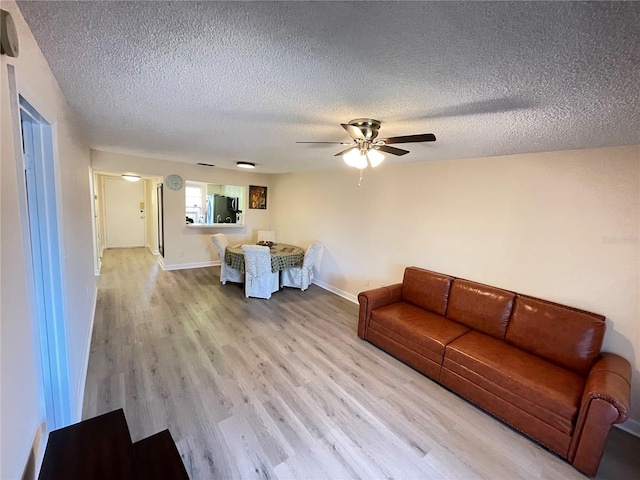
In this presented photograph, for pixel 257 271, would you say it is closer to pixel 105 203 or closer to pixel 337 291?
pixel 337 291

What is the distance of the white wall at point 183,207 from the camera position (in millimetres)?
4773

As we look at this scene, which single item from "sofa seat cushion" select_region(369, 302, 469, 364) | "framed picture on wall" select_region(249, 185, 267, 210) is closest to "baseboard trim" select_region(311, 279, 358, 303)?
"sofa seat cushion" select_region(369, 302, 469, 364)

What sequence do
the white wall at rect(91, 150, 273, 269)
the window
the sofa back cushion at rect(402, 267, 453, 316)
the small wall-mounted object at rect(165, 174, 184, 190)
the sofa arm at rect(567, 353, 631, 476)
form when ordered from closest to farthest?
the sofa arm at rect(567, 353, 631, 476) < the sofa back cushion at rect(402, 267, 453, 316) < the white wall at rect(91, 150, 273, 269) < the small wall-mounted object at rect(165, 174, 184, 190) < the window

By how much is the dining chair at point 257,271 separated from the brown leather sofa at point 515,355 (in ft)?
5.86

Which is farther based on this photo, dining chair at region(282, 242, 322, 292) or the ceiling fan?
dining chair at region(282, 242, 322, 292)

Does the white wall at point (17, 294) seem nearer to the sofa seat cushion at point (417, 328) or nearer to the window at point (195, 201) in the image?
the sofa seat cushion at point (417, 328)

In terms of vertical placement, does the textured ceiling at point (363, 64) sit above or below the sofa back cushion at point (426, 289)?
above

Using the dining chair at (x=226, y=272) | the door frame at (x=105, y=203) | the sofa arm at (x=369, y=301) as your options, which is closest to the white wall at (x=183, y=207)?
the dining chair at (x=226, y=272)

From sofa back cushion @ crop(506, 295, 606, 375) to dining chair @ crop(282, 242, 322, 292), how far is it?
3044 mm

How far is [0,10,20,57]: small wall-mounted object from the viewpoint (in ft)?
2.57

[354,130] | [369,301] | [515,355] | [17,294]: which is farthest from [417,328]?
[17,294]

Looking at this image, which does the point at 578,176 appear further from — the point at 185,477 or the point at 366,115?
the point at 185,477

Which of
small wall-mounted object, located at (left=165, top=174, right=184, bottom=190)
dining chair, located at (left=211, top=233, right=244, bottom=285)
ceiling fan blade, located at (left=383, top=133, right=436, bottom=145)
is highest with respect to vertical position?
ceiling fan blade, located at (left=383, top=133, right=436, bottom=145)

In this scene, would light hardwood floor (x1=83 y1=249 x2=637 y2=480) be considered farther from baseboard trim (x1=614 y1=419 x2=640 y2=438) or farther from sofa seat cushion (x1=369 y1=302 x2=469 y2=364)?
baseboard trim (x1=614 y1=419 x2=640 y2=438)
